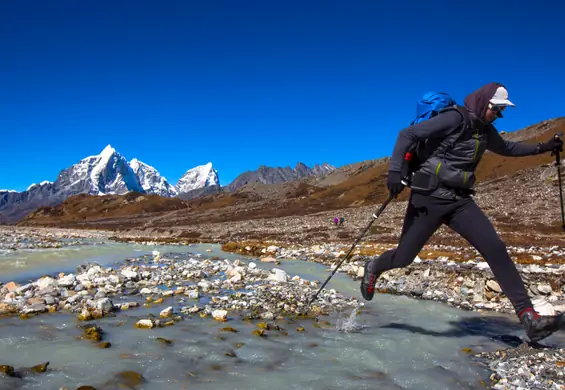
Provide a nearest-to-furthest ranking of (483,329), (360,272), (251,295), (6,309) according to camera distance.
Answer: (6,309), (483,329), (251,295), (360,272)

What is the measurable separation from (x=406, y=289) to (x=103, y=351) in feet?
31.0

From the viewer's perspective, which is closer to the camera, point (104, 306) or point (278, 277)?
point (104, 306)

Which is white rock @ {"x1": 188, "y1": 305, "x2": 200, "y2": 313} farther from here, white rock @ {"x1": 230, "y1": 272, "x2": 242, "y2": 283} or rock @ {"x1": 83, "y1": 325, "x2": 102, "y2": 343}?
white rock @ {"x1": 230, "y1": 272, "x2": 242, "y2": 283}

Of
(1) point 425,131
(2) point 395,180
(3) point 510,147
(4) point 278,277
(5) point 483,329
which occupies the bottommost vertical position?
(5) point 483,329

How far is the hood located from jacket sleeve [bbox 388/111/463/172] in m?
0.37

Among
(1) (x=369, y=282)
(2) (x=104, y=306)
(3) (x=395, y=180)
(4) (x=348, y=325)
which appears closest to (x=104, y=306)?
(2) (x=104, y=306)

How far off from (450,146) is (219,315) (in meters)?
5.49

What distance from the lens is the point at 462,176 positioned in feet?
20.7

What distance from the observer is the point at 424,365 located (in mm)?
5992

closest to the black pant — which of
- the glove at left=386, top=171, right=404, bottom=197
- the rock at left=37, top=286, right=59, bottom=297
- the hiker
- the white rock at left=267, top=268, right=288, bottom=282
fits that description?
the hiker

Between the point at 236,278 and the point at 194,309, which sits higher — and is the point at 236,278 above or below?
below

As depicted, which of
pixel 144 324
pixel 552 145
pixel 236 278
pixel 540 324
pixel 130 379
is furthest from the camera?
pixel 236 278

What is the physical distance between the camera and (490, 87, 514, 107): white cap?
6.21 meters

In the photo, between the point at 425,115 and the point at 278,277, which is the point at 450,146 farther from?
the point at 278,277
